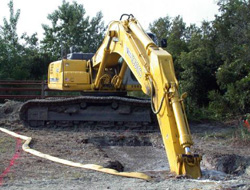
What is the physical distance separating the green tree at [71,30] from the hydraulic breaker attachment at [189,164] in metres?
30.4

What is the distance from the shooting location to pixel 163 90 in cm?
643

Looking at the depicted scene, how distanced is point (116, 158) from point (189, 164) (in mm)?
3105

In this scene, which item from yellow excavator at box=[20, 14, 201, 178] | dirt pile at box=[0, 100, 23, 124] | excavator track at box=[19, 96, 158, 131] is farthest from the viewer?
dirt pile at box=[0, 100, 23, 124]

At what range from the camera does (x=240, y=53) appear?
485 inches

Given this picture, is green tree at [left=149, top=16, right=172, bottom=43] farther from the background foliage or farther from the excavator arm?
the excavator arm

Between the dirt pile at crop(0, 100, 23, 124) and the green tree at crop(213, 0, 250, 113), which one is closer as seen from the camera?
the green tree at crop(213, 0, 250, 113)

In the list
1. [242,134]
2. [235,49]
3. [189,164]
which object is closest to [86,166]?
[189,164]

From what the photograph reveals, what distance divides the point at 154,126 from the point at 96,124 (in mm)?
1722

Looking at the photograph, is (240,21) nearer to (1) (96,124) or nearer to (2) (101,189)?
(1) (96,124)

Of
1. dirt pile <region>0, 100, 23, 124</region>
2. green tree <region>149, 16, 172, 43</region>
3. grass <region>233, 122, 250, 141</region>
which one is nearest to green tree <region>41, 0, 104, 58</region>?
green tree <region>149, 16, 172, 43</region>

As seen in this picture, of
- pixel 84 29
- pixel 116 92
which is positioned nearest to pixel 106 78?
pixel 116 92

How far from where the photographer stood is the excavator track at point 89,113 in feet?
40.7

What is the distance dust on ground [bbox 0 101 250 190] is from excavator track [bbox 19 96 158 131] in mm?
322

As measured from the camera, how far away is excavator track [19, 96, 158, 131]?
1240cm
